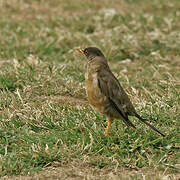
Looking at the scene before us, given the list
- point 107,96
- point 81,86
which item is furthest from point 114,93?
point 81,86

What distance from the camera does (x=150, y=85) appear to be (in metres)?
7.13

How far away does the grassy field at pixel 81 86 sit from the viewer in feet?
14.8

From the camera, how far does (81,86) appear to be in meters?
6.66

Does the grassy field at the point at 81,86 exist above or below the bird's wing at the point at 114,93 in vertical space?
below

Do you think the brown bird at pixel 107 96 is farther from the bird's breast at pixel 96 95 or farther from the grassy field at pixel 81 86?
the grassy field at pixel 81 86

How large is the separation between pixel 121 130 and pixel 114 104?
33 cm

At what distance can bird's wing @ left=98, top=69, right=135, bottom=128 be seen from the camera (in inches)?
189

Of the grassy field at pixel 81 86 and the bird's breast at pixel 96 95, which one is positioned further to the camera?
the bird's breast at pixel 96 95

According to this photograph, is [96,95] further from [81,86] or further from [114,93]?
[81,86]

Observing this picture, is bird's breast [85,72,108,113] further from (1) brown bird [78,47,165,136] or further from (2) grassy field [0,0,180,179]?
(2) grassy field [0,0,180,179]

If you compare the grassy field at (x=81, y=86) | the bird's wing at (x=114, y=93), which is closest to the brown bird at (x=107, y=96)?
the bird's wing at (x=114, y=93)

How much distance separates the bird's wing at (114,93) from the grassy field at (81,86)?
25cm

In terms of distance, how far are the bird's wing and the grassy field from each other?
25 cm

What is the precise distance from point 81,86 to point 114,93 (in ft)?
6.11
